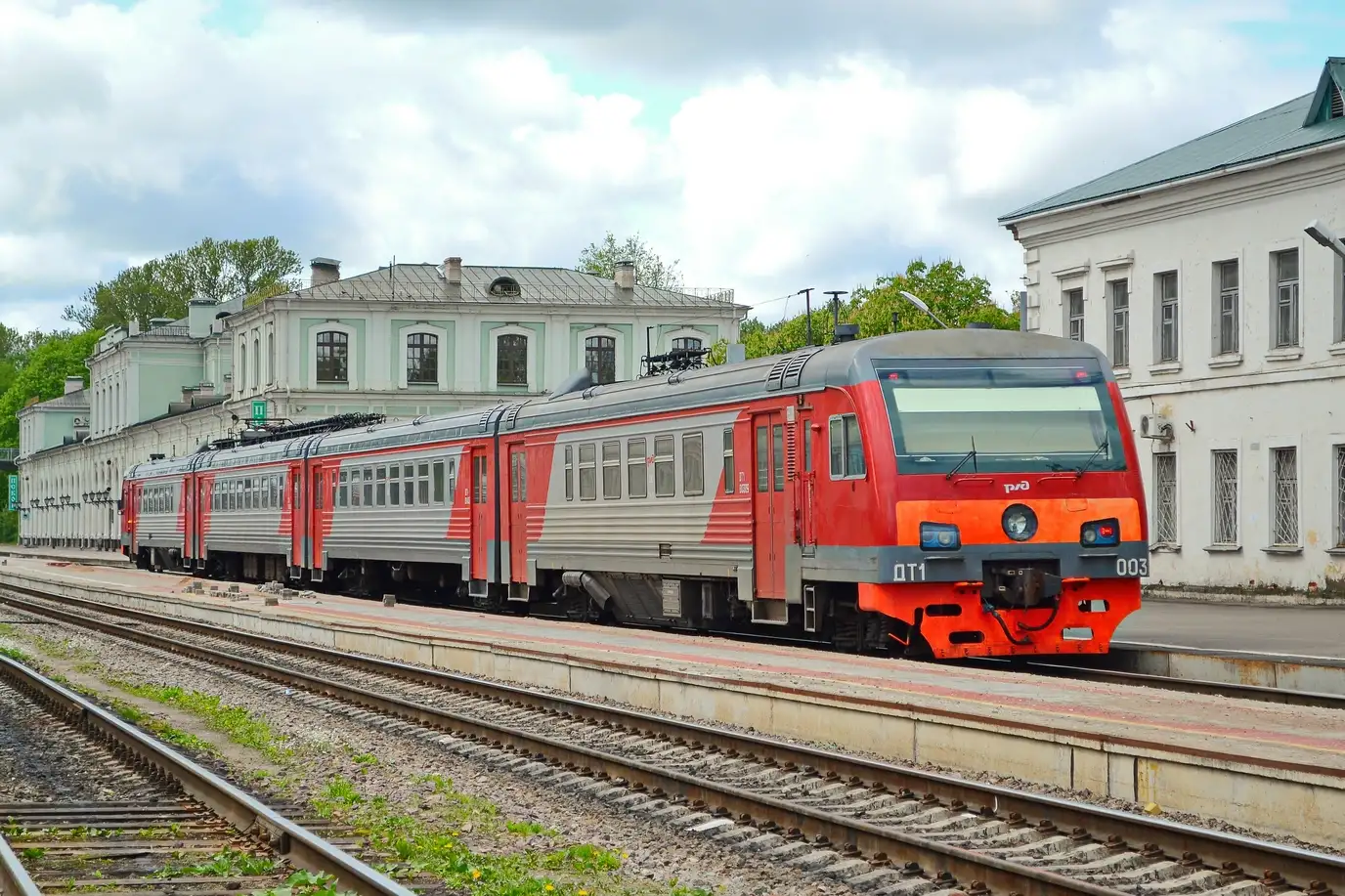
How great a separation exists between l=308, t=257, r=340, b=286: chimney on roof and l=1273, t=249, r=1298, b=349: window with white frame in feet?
150

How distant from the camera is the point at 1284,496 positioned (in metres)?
30.7

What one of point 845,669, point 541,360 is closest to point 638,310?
point 541,360

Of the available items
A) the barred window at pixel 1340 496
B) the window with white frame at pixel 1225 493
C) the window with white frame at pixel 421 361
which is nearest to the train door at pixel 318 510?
the window with white frame at pixel 1225 493

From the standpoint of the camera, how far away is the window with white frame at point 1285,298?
30891 millimetres

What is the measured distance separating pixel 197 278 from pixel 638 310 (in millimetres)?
50235

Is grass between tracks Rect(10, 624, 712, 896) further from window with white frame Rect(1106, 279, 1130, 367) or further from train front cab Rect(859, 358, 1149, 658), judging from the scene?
window with white frame Rect(1106, 279, 1130, 367)

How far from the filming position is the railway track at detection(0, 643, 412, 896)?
838 cm

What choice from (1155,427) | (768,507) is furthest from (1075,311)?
(768,507)

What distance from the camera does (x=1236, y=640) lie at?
21500mm

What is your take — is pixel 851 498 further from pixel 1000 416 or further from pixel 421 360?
pixel 421 360

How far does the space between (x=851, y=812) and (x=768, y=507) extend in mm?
9019

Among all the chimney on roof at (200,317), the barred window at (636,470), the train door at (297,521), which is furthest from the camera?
the chimney on roof at (200,317)

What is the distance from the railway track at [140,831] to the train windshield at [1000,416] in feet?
24.3

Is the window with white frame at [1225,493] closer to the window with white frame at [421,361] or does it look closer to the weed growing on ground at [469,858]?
the weed growing on ground at [469,858]
